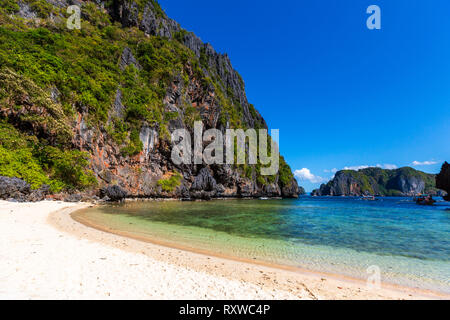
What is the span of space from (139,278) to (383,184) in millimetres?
229471

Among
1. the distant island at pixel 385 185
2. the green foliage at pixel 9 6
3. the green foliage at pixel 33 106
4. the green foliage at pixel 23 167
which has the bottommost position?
the distant island at pixel 385 185

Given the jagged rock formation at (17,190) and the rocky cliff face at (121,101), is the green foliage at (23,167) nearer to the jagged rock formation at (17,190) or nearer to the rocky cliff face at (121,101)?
the jagged rock formation at (17,190)

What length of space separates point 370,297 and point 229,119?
184 ft

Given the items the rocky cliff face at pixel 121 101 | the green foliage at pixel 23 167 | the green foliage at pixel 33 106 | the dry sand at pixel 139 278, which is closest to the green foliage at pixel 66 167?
the rocky cliff face at pixel 121 101

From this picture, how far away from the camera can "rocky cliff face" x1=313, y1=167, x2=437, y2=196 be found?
15750 cm

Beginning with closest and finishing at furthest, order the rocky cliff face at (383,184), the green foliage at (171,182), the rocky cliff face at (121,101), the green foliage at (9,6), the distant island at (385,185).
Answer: the rocky cliff face at (121,101) → the green foliage at (9,6) → the green foliage at (171,182) → the distant island at (385,185) → the rocky cliff face at (383,184)

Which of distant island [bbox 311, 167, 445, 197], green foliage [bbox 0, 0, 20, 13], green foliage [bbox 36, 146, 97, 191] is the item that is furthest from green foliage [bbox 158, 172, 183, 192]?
distant island [bbox 311, 167, 445, 197]

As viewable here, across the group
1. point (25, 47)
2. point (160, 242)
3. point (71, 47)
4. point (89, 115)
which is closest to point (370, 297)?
point (160, 242)

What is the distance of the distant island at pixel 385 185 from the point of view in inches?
6196

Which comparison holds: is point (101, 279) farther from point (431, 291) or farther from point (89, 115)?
point (89, 115)

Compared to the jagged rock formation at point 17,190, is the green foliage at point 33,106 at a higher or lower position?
higher

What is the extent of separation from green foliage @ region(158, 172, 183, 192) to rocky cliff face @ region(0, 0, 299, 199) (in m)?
0.20

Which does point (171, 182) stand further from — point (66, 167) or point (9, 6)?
point (9, 6)

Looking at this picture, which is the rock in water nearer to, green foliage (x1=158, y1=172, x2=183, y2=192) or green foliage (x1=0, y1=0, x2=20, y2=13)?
green foliage (x1=158, y1=172, x2=183, y2=192)
